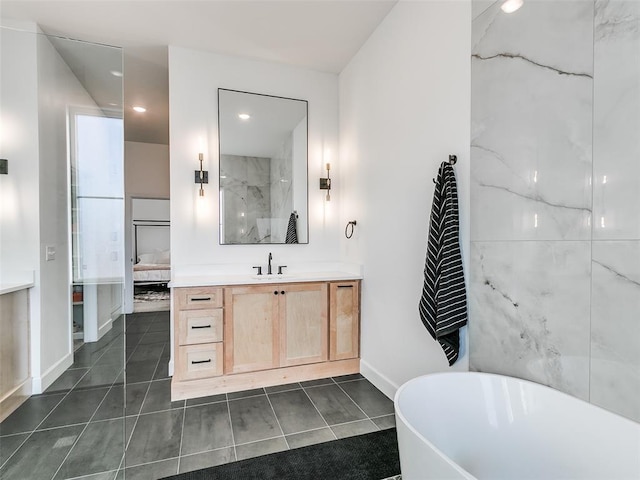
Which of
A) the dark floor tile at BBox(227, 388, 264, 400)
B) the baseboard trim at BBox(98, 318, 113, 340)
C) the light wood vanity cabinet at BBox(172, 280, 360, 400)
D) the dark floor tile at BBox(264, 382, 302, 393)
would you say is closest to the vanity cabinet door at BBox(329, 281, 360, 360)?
the light wood vanity cabinet at BBox(172, 280, 360, 400)

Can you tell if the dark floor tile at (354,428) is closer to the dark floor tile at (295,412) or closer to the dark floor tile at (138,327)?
the dark floor tile at (295,412)

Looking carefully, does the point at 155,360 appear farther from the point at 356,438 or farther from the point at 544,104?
the point at 544,104

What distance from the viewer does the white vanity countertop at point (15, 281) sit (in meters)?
2.37

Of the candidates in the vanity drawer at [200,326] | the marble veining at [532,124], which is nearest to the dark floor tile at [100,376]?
the vanity drawer at [200,326]

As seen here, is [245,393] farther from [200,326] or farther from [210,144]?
[210,144]

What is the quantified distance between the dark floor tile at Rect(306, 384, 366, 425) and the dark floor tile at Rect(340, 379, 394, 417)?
54 millimetres

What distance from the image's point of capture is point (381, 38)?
2652 millimetres

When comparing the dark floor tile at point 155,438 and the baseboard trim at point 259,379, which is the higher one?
the baseboard trim at point 259,379

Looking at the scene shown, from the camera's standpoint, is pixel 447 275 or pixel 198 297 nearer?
pixel 447 275

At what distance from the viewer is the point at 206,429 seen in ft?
6.88

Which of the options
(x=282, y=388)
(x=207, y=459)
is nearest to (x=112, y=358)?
(x=282, y=388)

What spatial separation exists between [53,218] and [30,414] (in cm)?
146

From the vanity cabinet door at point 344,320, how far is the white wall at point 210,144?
580mm

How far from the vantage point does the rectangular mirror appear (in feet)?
10.3
